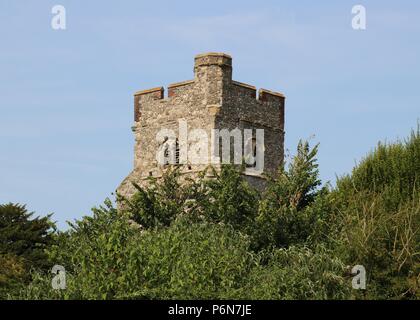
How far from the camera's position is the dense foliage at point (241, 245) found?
77.3 ft

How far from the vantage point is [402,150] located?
37688 millimetres

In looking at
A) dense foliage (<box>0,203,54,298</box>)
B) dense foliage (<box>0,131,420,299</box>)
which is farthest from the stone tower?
dense foliage (<box>0,131,420,299</box>)

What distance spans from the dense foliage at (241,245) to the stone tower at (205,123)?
19.8ft

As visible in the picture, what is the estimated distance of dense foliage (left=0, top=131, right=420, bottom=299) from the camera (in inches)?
928

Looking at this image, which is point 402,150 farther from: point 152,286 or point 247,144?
point 152,286

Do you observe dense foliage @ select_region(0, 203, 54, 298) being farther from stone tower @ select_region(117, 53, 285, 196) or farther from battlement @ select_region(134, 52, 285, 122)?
battlement @ select_region(134, 52, 285, 122)

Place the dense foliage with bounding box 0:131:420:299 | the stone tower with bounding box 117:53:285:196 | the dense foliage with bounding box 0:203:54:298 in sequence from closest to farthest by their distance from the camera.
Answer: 1. the dense foliage with bounding box 0:131:420:299
2. the dense foliage with bounding box 0:203:54:298
3. the stone tower with bounding box 117:53:285:196

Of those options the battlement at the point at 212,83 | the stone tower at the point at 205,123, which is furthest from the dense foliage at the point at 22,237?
the battlement at the point at 212,83

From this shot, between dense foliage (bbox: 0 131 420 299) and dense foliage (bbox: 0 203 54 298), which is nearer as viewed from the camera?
dense foliage (bbox: 0 131 420 299)

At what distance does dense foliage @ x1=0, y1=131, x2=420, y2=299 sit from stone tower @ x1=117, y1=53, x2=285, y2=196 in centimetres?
605

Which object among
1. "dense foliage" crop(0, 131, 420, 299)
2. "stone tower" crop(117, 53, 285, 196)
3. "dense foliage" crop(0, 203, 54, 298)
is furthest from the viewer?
"stone tower" crop(117, 53, 285, 196)

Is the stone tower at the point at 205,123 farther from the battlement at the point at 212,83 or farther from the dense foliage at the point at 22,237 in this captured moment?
the dense foliage at the point at 22,237

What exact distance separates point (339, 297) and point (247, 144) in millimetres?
16818

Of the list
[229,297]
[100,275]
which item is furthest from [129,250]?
[229,297]
